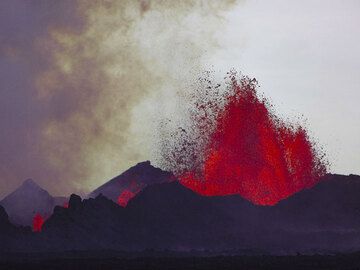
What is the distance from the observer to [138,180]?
181 meters

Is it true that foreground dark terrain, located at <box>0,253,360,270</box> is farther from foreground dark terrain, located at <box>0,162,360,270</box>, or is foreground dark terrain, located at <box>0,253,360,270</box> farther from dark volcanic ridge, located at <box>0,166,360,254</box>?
dark volcanic ridge, located at <box>0,166,360,254</box>

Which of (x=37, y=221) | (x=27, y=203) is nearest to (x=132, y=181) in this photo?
(x=37, y=221)

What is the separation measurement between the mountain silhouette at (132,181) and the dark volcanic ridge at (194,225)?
110 feet

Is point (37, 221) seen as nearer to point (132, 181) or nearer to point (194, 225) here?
point (132, 181)

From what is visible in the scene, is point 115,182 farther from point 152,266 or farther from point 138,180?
point 152,266

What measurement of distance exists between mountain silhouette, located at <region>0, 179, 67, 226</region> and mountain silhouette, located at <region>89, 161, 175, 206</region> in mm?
10925

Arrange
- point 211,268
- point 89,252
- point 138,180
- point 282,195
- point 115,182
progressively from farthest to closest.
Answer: point 115,182 < point 138,180 < point 282,195 < point 89,252 < point 211,268

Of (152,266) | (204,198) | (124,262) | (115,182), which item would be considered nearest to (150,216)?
(204,198)

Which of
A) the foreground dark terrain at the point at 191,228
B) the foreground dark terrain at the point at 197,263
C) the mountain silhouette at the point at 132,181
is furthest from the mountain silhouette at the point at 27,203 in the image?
the foreground dark terrain at the point at 197,263

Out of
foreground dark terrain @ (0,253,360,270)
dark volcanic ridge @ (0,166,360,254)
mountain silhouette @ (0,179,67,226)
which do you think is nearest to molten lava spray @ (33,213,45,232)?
mountain silhouette @ (0,179,67,226)

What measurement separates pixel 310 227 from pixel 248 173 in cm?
1650

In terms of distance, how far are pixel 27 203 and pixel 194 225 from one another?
73.0m

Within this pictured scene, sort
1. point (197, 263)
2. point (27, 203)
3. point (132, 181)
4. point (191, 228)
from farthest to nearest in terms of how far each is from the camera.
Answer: point (27, 203) → point (132, 181) → point (191, 228) → point (197, 263)

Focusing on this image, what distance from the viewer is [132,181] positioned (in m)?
185
